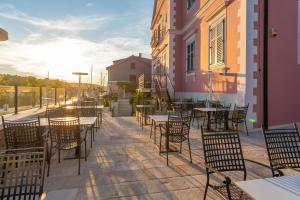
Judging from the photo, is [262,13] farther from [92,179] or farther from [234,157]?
[92,179]

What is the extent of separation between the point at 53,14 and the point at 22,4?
4.80ft

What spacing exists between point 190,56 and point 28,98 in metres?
8.65

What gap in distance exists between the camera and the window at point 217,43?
28.6ft

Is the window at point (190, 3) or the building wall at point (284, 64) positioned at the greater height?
the window at point (190, 3)

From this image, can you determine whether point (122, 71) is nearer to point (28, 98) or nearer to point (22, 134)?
point (28, 98)

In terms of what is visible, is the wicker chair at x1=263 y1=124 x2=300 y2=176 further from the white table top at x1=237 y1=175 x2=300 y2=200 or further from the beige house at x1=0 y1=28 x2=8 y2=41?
the beige house at x1=0 y1=28 x2=8 y2=41

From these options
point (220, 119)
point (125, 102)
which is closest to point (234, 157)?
point (220, 119)

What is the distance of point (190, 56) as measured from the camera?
1264cm

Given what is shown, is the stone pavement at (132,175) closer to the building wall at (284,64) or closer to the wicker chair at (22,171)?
the wicker chair at (22,171)

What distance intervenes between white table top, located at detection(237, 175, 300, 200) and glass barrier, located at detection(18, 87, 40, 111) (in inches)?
308

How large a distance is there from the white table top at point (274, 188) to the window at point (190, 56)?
1087cm

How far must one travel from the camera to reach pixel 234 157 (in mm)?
2439

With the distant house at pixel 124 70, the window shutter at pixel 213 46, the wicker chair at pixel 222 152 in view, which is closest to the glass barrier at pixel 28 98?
the wicker chair at pixel 222 152

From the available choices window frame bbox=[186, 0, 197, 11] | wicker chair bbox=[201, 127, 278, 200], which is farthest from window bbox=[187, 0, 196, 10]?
wicker chair bbox=[201, 127, 278, 200]
